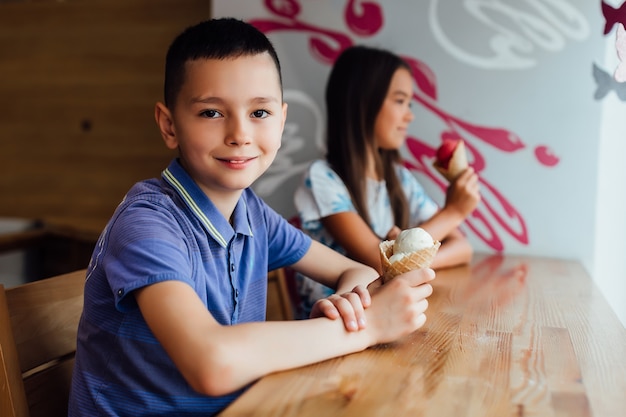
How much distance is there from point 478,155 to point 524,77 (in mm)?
286

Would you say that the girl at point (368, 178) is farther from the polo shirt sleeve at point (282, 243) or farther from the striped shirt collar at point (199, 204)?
the striped shirt collar at point (199, 204)

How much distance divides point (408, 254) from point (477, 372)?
0.44 metres

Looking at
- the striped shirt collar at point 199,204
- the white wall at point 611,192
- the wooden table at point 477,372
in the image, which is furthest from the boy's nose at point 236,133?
the white wall at point 611,192

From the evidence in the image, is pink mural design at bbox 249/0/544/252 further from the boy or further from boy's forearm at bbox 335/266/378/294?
the boy

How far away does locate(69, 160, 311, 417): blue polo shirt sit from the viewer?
0.88 metres

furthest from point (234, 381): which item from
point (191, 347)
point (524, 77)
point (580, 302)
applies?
point (524, 77)

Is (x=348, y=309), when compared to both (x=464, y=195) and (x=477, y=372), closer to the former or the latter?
(x=477, y=372)

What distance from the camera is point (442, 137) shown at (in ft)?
6.90

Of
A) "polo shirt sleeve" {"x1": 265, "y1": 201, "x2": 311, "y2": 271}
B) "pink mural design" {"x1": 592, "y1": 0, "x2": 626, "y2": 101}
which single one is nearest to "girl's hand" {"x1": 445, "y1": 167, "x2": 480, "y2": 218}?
"pink mural design" {"x1": 592, "y1": 0, "x2": 626, "y2": 101}

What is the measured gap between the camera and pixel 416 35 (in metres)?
2.09

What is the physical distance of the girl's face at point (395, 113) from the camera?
6.36ft

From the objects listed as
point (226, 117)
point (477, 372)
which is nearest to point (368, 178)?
point (226, 117)

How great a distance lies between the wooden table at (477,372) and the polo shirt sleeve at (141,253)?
0.68ft

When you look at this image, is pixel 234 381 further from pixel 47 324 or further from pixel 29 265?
pixel 29 265
